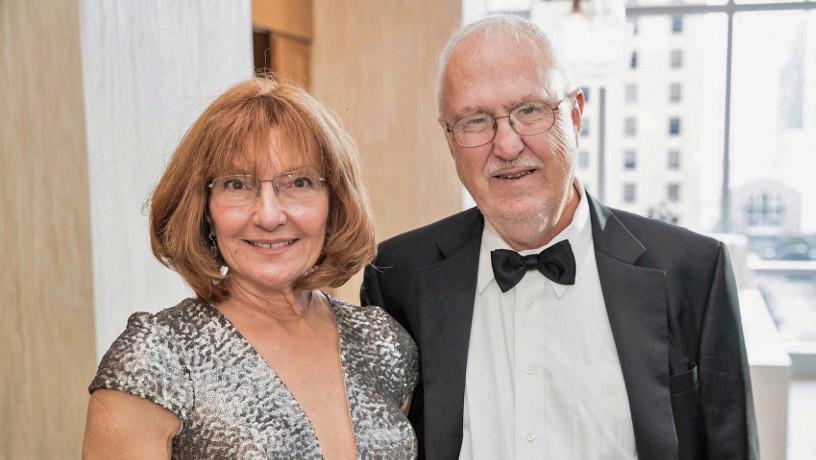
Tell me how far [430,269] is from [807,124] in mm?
7370

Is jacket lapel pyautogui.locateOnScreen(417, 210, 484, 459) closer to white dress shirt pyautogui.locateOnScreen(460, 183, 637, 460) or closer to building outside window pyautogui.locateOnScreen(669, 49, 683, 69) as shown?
white dress shirt pyautogui.locateOnScreen(460, 183, 637, 460)

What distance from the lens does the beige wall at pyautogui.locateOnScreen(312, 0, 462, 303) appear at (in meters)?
5.36

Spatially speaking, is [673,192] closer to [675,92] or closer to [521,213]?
[675,92]

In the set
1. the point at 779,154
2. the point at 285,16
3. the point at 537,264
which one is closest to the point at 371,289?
the point at 537,264

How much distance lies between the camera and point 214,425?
1615 mm

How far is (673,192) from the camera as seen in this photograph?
29.2 feet

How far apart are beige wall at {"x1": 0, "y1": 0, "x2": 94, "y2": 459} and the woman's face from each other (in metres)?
0.61

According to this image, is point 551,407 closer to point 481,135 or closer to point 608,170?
point 481,135

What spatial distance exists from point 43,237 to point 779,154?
7753 millimetres

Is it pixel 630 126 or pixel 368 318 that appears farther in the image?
pixel 630 126

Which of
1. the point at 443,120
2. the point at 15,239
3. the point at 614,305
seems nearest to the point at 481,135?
the point at 443,120

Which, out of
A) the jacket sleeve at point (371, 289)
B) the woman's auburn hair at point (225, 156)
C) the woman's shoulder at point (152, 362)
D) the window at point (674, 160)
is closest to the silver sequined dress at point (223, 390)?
the woman's shoulder at point (152, 362)

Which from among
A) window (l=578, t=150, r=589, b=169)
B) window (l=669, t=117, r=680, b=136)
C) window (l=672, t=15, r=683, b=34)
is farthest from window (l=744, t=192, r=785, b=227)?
window (l=672, t=15, r=683, b=34)

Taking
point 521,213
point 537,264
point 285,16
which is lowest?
point 537,264
